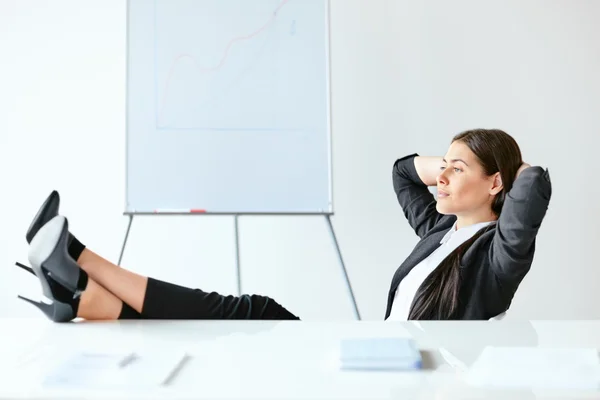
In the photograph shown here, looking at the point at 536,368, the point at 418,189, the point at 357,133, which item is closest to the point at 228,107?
the point at 357,133

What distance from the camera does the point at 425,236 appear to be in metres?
2.21

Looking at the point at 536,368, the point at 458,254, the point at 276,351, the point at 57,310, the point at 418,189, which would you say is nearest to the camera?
the point at 536,368

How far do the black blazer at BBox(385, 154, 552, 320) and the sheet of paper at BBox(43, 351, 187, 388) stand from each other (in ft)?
3.00

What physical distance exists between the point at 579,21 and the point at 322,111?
162cm

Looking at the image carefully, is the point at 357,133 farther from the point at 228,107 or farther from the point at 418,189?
the point at 418,189

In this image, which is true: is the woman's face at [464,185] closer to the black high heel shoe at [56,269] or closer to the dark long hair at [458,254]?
the dark long hair at [458,254]

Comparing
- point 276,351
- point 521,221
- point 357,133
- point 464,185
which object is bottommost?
point 276,351

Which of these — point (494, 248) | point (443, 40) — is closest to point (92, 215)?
point (443, 40)

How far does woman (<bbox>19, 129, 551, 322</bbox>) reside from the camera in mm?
1550

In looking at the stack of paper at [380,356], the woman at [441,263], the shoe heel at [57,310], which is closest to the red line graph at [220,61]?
the woman at [441,263]

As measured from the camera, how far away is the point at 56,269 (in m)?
1.52

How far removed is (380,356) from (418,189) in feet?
4.60

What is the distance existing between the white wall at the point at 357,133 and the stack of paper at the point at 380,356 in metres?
2.28

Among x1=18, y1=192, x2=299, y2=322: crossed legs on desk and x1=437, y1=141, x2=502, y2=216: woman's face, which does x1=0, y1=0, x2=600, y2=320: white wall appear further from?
x1=18, y1=192, x2=299, y2=322: crossed legs on desk
